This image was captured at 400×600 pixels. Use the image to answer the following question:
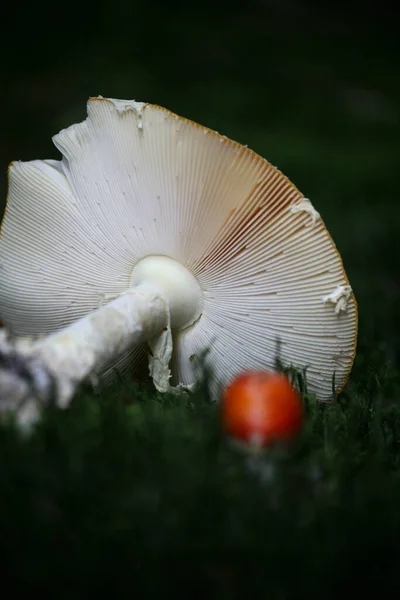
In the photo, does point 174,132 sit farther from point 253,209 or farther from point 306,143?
point 306,143

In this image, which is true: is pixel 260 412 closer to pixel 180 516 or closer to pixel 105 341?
pixel 180 516

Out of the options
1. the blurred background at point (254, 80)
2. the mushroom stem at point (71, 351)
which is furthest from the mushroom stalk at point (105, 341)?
the blurred background at point (254, 80)

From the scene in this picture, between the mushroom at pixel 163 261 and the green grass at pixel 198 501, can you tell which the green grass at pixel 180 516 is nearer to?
the green grass at pixel 198 501

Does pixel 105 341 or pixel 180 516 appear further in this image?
pixel 105 341

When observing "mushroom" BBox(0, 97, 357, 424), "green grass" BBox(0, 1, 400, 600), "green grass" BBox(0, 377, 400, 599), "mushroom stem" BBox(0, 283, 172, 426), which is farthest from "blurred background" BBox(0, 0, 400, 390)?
"green grass" BBox(0, 377, 400, 599)

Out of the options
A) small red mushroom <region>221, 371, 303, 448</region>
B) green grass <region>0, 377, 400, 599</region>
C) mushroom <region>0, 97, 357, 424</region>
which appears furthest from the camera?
mushroom <region>0, 97, 357, 424</region>

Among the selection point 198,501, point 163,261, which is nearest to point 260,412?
point 198,501

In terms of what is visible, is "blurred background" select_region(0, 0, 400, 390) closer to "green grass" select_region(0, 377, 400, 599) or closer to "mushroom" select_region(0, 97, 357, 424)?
"mushroom" select_region(0, 97, 357, 424)
